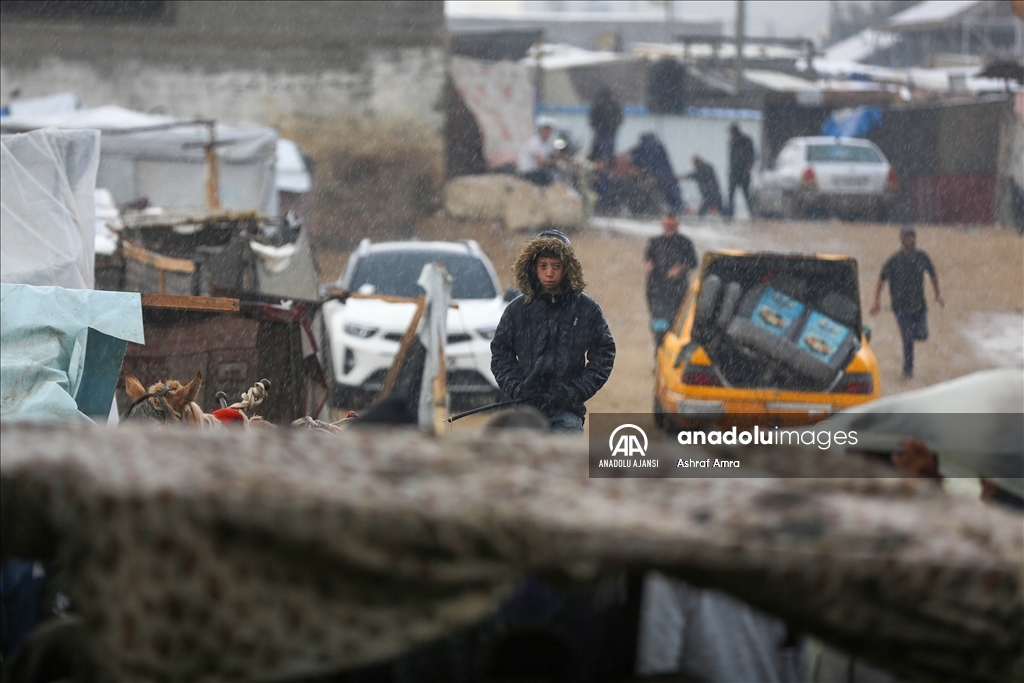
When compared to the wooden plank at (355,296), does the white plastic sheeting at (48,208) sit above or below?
above

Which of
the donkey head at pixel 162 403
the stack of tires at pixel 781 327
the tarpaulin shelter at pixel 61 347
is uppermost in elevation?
the tarpaulin shelter at pixel 61 347

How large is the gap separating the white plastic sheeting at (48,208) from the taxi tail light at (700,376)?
4761 mm

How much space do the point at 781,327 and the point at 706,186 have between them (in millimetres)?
18498

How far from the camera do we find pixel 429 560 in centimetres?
223

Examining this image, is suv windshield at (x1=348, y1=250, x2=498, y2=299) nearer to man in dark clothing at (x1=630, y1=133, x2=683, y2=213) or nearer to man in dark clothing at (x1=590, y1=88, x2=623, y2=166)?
man in dark clothing at (x1=630, y1=133, x2=683, y2=213)

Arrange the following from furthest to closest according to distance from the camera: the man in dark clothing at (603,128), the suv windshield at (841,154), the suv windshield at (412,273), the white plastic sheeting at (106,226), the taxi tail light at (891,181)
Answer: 1. the man in dark clothing at (603,128)
2. the suv windshield at (841,154)
3. the taxi tail light at (891,181)
4. the suv windshield at (412,273)
5. the white plastic sheeting at (106,226)

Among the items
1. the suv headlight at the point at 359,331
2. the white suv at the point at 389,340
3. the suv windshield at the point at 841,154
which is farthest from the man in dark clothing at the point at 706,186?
the suv headlight at the point at 359,331

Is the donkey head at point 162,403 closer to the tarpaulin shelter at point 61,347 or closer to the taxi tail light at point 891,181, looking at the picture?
the tarpaulin shelter at point 61,347

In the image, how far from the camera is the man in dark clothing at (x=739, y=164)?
26.9 m

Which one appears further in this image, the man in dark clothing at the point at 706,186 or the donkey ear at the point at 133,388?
the man in dark clothing at the point at 706,186

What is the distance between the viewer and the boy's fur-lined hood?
5816 millimetres

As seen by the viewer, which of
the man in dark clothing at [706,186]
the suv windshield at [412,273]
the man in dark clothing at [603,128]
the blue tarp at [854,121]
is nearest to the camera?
the suv windshield at [412,273]

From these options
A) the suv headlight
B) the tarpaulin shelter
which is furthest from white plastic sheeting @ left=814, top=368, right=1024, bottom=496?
the suv headlight

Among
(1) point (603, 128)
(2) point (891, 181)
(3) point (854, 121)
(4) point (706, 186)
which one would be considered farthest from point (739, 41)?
(2) point (891, 181)
